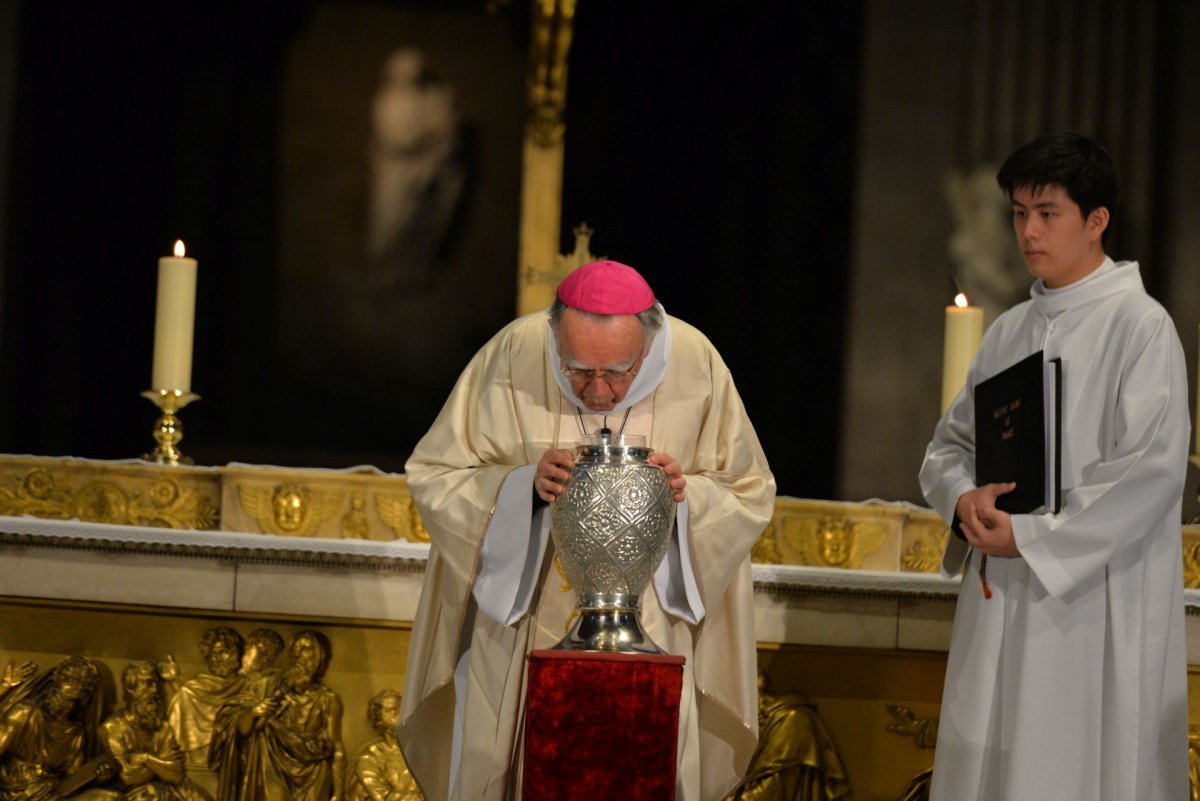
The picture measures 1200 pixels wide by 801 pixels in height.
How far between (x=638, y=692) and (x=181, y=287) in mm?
2213

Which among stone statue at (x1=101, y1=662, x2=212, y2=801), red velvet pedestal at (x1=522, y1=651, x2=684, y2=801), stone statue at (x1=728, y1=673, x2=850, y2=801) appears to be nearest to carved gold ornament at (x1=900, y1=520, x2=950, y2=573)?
stone statue at (x1=728, y1=673, x2=850, y2=801)

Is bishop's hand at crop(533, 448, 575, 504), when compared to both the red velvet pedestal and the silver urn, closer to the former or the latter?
the silver urn

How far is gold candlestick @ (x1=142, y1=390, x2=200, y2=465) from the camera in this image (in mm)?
4641

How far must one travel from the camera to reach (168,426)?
185 inches

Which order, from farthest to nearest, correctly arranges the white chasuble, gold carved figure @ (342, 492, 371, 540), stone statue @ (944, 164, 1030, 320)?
stone statue @ (944, 164, 1030, 320) < gold carved figure @ (342, 492, 371, 540) < the white chasuble

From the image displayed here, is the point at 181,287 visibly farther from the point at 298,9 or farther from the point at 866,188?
the point at 866,188

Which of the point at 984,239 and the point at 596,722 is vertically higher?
the point at 984,239

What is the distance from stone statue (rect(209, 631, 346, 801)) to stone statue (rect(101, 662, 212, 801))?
0.09m

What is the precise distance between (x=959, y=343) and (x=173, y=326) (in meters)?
2.15

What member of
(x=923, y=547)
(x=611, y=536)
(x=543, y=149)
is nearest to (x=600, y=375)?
(x=611, y=536)

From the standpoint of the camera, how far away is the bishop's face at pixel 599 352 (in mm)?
3416

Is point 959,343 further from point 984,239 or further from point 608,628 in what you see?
point 984,239

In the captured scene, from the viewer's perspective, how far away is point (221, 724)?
14.3 ft

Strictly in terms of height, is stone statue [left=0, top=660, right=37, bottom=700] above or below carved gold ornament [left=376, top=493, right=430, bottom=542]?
below
